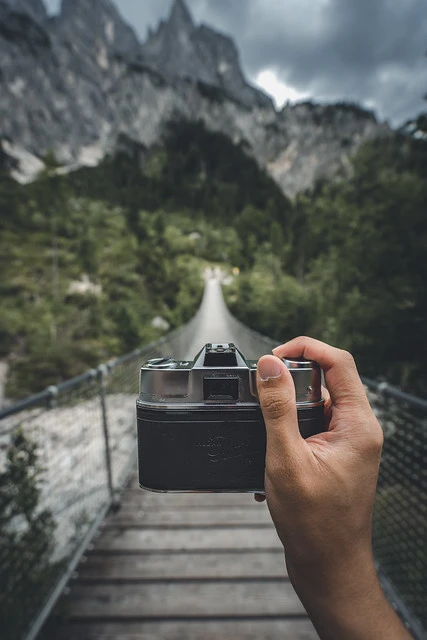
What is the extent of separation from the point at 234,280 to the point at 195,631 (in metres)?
14.7

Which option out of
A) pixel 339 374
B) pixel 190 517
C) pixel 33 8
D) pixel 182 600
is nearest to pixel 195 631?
pixel 182 600

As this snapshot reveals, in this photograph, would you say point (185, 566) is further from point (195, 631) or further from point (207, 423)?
point (207, 423)

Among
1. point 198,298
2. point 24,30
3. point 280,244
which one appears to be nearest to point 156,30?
point 24,30

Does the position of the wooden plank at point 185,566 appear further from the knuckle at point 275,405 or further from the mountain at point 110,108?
the mountain at point 110,108

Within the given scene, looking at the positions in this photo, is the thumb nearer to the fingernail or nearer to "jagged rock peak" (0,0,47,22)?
the fingernail

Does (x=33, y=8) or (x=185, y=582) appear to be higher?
(x=33, y=8)

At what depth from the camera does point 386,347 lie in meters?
4.63

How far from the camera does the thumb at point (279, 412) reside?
0.47 meters

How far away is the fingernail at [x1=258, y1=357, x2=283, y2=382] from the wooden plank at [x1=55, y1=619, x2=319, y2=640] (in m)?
1.52

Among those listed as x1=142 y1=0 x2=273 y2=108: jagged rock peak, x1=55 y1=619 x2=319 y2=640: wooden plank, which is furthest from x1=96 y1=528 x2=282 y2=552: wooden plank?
x1=142 y1=0 x2=273 y2=108: jagged rock peak

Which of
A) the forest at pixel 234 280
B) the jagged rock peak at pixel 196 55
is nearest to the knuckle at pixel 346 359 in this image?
the forest at pixel 234 280

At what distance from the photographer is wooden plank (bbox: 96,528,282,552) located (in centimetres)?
185

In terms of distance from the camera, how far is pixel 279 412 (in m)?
0.47

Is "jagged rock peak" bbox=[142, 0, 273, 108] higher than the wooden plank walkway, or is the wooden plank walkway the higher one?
"jagged rock peak" bbox=[142, 0, 273, 108]
